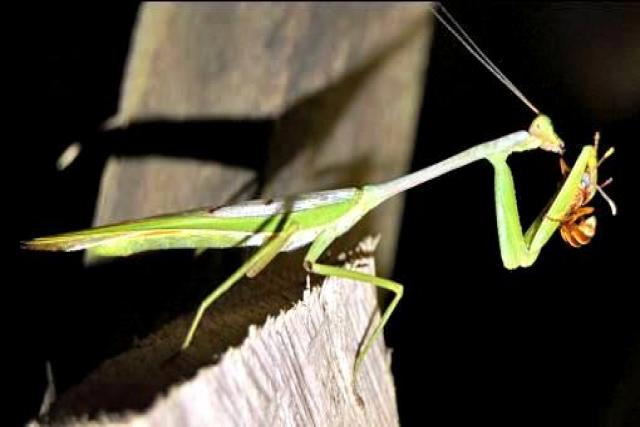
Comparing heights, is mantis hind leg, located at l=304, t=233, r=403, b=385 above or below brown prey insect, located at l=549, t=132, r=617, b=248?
below

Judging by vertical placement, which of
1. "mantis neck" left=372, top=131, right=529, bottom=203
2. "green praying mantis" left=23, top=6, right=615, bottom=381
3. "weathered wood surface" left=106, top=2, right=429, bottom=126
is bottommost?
"green praying mantis" left=23, top=6, right=615, bottom=381

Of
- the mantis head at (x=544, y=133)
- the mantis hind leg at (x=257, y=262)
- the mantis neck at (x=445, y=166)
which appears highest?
the mantis head at (x=544, y=133)

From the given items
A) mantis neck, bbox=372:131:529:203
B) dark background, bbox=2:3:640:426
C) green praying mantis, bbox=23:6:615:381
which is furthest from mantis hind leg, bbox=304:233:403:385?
dark background, bbox=2:3:640:426

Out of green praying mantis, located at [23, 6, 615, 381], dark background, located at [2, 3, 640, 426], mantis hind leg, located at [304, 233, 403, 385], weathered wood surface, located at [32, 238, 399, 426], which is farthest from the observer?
dark background, located at [2, 3, 640, 426]

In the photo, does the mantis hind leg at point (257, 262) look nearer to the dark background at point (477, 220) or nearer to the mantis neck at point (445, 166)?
the mantis neck at point (445, 166)

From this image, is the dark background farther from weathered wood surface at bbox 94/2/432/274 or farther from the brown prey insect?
the brown prey insect

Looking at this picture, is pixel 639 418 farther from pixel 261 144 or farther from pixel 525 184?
pixel 261 144

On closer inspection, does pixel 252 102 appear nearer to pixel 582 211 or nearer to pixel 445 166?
pixel 445 166

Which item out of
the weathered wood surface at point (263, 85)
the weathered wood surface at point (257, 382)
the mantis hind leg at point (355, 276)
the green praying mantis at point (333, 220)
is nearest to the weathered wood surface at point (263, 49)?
the weathered wood surface at point (263, 85)
